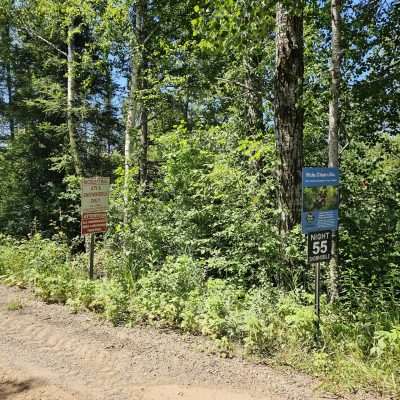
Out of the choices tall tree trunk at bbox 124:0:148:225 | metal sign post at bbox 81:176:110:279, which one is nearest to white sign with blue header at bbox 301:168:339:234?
metal sign post at bbox 81:176:110:279

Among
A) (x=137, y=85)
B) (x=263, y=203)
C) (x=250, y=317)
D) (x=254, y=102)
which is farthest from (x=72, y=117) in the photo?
(x=250, y=317)

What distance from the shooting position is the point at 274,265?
5891 millimetres

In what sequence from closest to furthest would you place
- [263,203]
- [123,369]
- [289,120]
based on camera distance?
[123,369], [289,120], [263,203]

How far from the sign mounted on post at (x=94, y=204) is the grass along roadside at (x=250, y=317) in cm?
71

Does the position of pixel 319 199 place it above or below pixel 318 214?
above

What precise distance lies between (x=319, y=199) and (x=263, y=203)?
7.20 ft

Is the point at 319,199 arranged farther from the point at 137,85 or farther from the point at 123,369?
the point at 137,85

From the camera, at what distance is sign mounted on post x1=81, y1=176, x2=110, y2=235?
23.9ft

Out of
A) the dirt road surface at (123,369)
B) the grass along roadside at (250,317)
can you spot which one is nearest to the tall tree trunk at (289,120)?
the grass along roadside at (250,317)

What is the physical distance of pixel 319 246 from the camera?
181 inches

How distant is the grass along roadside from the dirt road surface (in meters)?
0.24

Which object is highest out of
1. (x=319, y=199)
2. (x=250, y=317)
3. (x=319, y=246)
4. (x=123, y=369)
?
(x=319, y=199)

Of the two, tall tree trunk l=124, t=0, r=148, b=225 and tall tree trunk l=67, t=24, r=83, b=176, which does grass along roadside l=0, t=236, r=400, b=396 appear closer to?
tall tree trunk l=124, t=0, r=148, b=225

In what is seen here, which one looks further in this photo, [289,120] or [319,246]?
[289,120]
